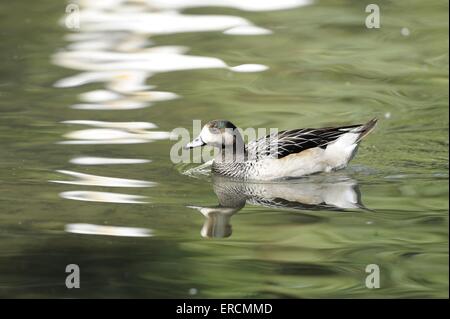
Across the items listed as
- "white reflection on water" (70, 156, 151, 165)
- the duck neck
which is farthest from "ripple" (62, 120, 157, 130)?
the duck neck

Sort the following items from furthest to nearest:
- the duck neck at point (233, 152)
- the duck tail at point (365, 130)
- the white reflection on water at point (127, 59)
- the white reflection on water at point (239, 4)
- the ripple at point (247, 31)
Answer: the white reflection on water at point (239, 4), the ripple at point (247, 31), the white reflection on water at point (127, 59), the duck neck at point (233, 152), the duck tail at point (365, 130)

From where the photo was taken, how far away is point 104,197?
9695 mm

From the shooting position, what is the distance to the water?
8.09m

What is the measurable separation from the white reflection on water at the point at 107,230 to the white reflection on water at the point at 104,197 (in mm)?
672

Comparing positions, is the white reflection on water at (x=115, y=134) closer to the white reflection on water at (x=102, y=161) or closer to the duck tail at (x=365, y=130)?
the white reflection on water at (x=102, y=161)

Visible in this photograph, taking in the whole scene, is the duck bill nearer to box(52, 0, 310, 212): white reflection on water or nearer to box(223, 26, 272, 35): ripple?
box(52, 0, 310, 212): white reflection on water

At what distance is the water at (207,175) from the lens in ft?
A: 26.6

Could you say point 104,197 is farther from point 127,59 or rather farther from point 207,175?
point 127,59

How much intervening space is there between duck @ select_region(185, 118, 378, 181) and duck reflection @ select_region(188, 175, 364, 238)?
0.14 metres

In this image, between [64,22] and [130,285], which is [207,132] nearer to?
[130,285]

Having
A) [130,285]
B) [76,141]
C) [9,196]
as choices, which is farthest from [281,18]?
[130,285]

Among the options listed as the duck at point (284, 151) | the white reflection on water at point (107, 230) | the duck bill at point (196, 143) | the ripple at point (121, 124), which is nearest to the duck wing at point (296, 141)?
the duck at point (284, 151)

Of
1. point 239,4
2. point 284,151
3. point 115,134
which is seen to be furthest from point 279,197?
point 239,4

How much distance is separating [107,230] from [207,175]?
92.1 inches
